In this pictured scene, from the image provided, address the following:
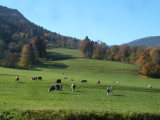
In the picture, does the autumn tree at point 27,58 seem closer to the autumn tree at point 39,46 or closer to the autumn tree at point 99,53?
the autumn tree at point 39,46

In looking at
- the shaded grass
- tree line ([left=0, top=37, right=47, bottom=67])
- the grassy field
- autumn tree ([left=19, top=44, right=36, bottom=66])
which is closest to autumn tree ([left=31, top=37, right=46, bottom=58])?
tree line ([left=0, top=37, right=47, bottom=67])

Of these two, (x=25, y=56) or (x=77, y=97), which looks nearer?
(x=77, y=97)

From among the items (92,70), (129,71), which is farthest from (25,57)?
(129,71)

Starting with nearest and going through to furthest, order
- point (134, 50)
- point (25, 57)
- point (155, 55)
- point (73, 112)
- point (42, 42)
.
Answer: point (73, 112)
point (155, 55)
point (25, 57)
point (42, 42)
point (134, 50)

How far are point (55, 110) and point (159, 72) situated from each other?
78.6 metres

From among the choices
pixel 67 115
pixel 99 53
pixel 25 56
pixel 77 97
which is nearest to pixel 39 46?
pixel 25 56

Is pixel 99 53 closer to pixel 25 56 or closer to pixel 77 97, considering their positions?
pixel 25 56

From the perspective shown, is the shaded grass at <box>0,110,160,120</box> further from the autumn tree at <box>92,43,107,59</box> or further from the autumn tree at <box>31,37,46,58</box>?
the autumn tree at <box>92,43,107,59</box>

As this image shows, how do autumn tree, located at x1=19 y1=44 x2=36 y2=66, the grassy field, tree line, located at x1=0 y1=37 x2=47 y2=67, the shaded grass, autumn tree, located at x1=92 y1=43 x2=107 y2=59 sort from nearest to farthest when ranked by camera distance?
the shaded grass, the grassy field, tree line, located at x1=0 y1=37 x2=47 y2=67, autumn tree, located at x1=19 y1=44 x2=36 y2=66, autumn tree, located at x1=92 y1=43 x2=107 y2=59

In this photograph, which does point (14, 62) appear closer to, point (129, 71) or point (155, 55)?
point (129, 71)

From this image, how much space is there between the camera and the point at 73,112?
15.5 meters

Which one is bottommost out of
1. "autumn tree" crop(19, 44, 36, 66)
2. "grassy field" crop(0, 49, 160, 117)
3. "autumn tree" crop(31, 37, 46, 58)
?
"grassy field" crop(0, 49, 160, 117)

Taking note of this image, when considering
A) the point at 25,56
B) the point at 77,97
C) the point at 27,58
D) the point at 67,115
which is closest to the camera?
the point at 67,115

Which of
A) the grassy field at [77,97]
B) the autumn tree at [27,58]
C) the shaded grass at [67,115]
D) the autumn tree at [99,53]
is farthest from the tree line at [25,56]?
the shaded grass at [67,115]
